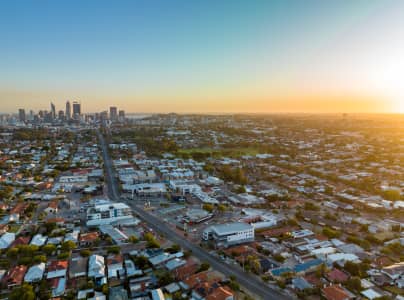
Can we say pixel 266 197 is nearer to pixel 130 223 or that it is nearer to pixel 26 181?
pixel 130 223

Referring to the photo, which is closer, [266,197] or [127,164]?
[266,197]

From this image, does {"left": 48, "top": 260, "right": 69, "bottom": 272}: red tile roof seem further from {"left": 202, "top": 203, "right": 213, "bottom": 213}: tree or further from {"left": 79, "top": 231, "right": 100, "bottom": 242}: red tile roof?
{"left": 202, "top": 203, "right": 213, "bottom": 213}: tree

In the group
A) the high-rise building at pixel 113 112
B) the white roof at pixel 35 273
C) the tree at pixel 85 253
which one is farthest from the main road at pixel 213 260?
the high-rise building at pixel 113 112

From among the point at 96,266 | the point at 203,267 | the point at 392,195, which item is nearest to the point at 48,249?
the point at 96,266

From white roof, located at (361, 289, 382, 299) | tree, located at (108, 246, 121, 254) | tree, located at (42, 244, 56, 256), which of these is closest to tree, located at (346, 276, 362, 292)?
white roof, located at (361, 289, 382, 299)

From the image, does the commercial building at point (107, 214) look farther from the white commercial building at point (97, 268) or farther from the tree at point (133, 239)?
the white commercial building at point (97, 268)

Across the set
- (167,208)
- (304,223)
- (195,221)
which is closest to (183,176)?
(167,208)
